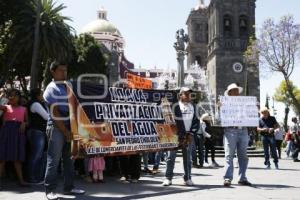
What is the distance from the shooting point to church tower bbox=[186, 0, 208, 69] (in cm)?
9338

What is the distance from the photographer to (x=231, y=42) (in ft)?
205

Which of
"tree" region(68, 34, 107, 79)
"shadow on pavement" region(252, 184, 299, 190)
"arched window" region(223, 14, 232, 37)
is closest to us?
"shadow on pavement" region(252, 184, 299, 190)

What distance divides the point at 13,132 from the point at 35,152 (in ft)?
2.06

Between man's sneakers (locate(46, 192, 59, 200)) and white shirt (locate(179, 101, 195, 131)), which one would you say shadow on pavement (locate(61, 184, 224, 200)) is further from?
white shirt (locate(179, 101, 195, 131))

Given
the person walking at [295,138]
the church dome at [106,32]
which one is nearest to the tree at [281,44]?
the person walking at [295,138]

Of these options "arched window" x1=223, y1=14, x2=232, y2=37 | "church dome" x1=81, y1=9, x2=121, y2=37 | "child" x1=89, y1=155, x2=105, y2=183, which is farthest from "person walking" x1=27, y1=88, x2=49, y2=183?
"church dome" x1=81, y1=9, x2=121, y2=37

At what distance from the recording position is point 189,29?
316 ft

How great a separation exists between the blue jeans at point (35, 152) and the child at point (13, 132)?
35 centimetres

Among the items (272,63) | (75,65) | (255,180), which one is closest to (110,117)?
(255,180)

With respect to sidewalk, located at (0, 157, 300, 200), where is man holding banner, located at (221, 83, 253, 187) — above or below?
above

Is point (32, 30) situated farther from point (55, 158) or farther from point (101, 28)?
point (101, 28)

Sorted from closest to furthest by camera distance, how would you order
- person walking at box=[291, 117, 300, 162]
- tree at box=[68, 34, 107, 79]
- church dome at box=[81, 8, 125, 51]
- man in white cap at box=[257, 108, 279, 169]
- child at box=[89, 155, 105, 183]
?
1. child at box=[89, 155, 105, 183]
2. man in white cap at box=[257, 108, 279, 169]
3. person walking at box=[291, 117, 300, 162]
4. tree at box=[68, 34, 107, 79]
5. church dome at box=[81, 8, 125, 51]

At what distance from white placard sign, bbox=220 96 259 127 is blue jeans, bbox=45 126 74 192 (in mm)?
3332

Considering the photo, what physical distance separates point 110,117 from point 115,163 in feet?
7.99
